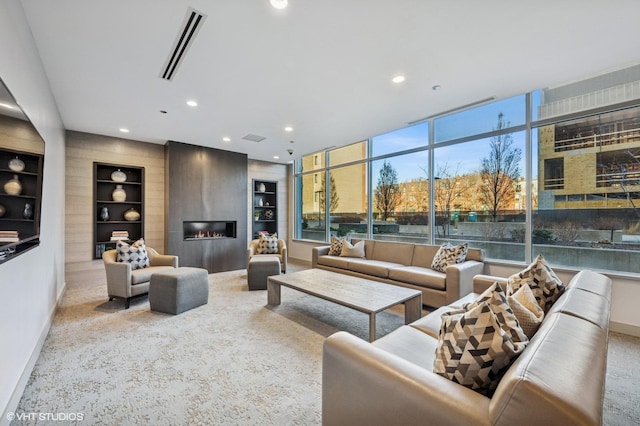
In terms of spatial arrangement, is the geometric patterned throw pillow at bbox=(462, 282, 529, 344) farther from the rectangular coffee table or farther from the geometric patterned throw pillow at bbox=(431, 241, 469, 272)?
the geometric patterned throw pillow at bbox=(431, 241, 469, 272)

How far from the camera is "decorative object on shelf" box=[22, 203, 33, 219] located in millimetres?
1718

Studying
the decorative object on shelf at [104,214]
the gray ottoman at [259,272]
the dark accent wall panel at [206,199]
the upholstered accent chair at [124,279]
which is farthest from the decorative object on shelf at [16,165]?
the decorative object on shelf at [104,214]

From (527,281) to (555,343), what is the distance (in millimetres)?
1057

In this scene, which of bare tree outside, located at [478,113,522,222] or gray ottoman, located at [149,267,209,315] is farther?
bare tree outside, located at [478,113,522,222]

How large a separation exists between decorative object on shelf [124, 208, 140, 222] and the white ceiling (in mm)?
1860

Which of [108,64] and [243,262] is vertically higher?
[108,64]

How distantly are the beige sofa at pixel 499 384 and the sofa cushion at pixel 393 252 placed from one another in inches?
109

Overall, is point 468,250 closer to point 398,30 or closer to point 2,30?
point 398,30

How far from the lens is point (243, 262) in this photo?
616 cm

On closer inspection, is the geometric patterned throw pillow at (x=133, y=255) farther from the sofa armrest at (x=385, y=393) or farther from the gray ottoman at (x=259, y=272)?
the sofa armrest at (x=385, y=393)

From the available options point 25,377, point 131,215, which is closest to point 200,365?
point 25,377

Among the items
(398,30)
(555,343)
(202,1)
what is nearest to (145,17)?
(202,1)

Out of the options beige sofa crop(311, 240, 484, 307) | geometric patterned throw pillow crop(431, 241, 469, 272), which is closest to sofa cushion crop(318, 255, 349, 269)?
beige sofa crop(311, 240, 484, 307)

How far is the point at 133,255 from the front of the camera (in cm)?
387
